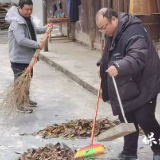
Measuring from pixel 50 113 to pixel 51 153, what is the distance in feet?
5.95

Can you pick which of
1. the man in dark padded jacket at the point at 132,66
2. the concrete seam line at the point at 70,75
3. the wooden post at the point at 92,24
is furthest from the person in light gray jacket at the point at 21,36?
the wooden post at the point at 92,24

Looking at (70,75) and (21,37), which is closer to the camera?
(21,37)

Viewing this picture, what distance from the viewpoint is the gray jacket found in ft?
19.9

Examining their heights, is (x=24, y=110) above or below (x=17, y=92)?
below

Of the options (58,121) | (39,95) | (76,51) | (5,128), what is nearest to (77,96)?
(39,95)

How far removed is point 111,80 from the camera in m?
4.22

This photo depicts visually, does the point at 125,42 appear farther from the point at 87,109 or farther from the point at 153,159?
the point at 87,109

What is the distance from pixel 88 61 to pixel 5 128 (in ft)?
15.0

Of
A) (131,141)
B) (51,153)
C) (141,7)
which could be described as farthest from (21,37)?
(141,7)

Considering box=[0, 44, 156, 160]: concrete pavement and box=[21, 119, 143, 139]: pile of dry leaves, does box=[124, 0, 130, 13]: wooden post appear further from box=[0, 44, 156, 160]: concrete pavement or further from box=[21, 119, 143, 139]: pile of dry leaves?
box=[21, 119, 143, 139]: pile of dry leaves

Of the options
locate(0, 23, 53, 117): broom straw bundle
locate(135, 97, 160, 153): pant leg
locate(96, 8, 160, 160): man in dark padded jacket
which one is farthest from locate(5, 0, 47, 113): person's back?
locate(135, 97, 160, 153): pant leg

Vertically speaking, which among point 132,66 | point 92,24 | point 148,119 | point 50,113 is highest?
point 132,66

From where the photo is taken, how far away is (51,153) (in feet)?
15.5

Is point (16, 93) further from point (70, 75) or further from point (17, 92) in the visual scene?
point (70, 75)
